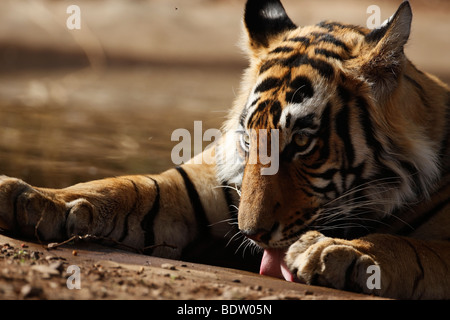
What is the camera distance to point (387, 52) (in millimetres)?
2334

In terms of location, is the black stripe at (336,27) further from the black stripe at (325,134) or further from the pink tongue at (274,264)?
the pink tongue at (274,264)

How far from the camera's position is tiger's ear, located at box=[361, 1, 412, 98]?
2.30 metres

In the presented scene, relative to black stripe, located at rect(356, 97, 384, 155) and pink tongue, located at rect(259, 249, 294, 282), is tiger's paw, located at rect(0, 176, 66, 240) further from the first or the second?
black stripe, located at rect(356, 97, 384, 155)

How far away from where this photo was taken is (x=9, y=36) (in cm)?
848

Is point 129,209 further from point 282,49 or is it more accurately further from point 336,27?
point 336,27

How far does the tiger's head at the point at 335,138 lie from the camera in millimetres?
2236

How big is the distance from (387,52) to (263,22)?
0.62 meters

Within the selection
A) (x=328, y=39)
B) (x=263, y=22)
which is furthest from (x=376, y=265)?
(x=263, y=22)

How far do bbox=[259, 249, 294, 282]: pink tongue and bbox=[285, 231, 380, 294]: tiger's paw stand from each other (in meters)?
0.17

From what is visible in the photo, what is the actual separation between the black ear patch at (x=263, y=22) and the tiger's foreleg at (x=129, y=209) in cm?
56

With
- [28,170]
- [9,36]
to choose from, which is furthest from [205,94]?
[28,170]

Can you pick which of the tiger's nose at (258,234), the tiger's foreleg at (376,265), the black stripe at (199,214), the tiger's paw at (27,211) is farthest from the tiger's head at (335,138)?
the tiger's paw at (27,211)

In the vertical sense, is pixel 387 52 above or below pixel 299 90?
above

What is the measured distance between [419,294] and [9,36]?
7.35m
